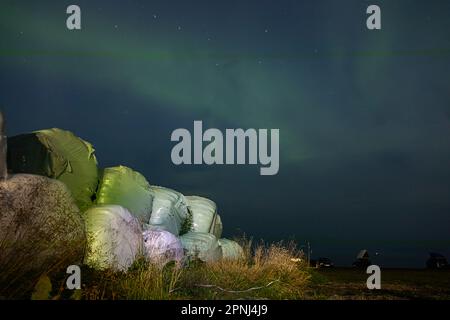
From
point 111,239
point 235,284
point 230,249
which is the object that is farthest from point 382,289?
point 111,239

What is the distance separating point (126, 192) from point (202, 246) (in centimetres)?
151

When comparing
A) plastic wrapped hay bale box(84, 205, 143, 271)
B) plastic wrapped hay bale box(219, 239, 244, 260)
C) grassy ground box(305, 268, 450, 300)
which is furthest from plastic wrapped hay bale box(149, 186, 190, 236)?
grassy ground box(305, 268, 450, 300)

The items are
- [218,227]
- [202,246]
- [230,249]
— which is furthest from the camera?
[218,227]

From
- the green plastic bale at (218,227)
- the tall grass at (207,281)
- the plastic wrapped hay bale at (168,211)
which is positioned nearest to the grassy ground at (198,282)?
the tall grass at (207,281)

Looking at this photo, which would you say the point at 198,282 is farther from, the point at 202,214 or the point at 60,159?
the point at 202,214

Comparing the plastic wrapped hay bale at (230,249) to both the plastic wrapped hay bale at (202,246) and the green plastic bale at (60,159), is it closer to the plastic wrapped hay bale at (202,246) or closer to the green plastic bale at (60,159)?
the plastic wrapped hay bale at (202,246)

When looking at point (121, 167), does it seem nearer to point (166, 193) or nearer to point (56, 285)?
point (166, 193)

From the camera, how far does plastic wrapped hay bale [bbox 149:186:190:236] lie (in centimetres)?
986

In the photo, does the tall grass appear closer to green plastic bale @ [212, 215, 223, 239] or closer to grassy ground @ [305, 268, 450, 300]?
grassy ground @ [305, 268, 450, 300]

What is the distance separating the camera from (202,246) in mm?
9648

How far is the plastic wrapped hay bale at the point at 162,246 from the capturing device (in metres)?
8.11

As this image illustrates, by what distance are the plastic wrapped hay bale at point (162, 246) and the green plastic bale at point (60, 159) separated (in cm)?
96

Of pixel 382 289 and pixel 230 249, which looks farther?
pixel 230 249
